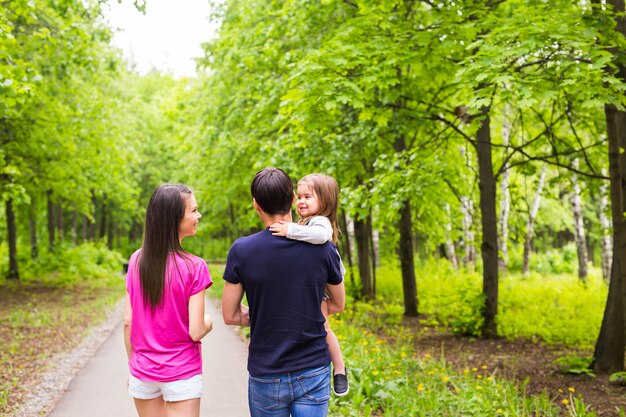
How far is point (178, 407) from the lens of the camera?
3.12 meters

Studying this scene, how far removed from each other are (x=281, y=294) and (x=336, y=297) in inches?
15.4

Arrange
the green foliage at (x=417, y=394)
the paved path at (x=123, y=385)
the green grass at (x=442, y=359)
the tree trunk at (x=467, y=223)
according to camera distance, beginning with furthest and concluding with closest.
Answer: the tree trunk at (x=467, y=223)
the paved path at (x=123, y=385)
the green grass at (x=442, y=359)
the green foliage at (x=417, y=394)

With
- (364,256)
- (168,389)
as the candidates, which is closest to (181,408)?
(168,389)

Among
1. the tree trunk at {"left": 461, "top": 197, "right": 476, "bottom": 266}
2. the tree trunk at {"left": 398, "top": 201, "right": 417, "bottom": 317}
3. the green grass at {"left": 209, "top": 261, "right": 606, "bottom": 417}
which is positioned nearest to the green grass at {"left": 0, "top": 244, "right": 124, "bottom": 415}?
the green grass at {"left": 209, "top": 261, "right": 606, "bottom": 417}

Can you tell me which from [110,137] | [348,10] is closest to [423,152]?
[348,10]

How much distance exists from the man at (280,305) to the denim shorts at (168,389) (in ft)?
1.17

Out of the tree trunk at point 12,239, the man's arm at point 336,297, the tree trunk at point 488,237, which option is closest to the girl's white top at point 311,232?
the man's arm at point 336,297

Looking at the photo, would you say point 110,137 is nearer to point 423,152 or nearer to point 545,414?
point 423,152

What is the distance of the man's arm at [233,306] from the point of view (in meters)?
2.93

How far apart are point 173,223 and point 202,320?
53cm

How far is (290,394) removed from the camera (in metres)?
2.90

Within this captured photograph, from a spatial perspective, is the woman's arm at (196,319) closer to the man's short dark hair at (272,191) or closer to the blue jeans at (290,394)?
the blue jeans at (290,394)

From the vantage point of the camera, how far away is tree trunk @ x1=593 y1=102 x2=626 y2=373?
751 cm

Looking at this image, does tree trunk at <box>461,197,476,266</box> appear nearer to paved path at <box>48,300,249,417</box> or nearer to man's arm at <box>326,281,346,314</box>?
paved path at <box>48,300,249,417</box>
